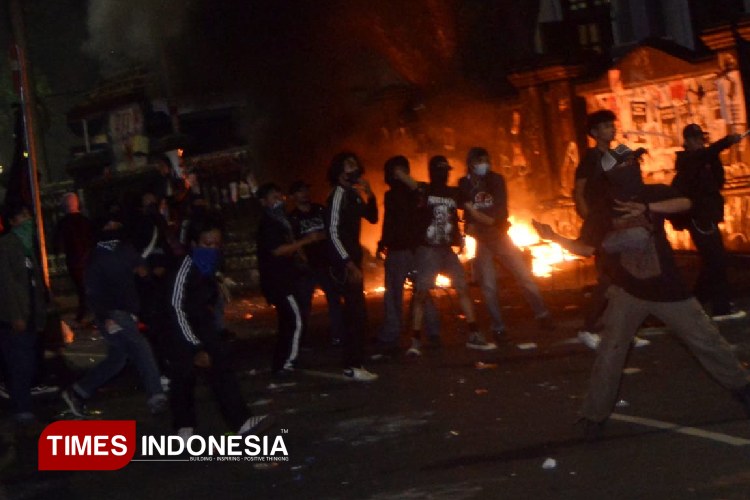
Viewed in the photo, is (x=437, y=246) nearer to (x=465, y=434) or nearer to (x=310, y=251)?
(x=310, y=251)

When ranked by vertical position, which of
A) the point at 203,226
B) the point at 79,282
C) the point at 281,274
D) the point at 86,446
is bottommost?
the point at 86,446

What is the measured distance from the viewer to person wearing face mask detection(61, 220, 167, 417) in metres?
9.55

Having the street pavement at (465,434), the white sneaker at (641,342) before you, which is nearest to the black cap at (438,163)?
the street pavement at (465,434)

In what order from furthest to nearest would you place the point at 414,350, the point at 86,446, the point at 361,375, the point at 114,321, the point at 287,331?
the point at 414,350
the point at 287,331
the point at 361,375
the point at 114,321
the point at 86,446

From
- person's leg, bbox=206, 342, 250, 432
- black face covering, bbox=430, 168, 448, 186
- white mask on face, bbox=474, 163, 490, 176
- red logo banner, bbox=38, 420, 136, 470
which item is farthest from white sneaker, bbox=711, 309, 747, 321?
red logo banner, bbox=38, 420, 136, 470

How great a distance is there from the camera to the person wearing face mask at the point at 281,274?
422 inches

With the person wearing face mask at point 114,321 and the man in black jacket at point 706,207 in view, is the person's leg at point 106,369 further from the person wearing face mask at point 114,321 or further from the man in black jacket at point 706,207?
the man in black jacket at point 706,207

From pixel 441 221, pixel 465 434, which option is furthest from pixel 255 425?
pixel 441 221

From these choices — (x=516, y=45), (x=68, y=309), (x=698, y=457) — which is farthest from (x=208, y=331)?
(x=516, y=45)

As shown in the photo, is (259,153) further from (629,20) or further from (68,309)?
(629,20)

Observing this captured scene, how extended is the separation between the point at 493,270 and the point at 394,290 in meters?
0.96

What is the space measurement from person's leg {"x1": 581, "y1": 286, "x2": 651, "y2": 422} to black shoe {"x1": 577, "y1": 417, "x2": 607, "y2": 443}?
45mm

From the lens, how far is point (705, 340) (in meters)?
7.03

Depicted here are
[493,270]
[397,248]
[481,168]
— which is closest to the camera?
[481,168]
